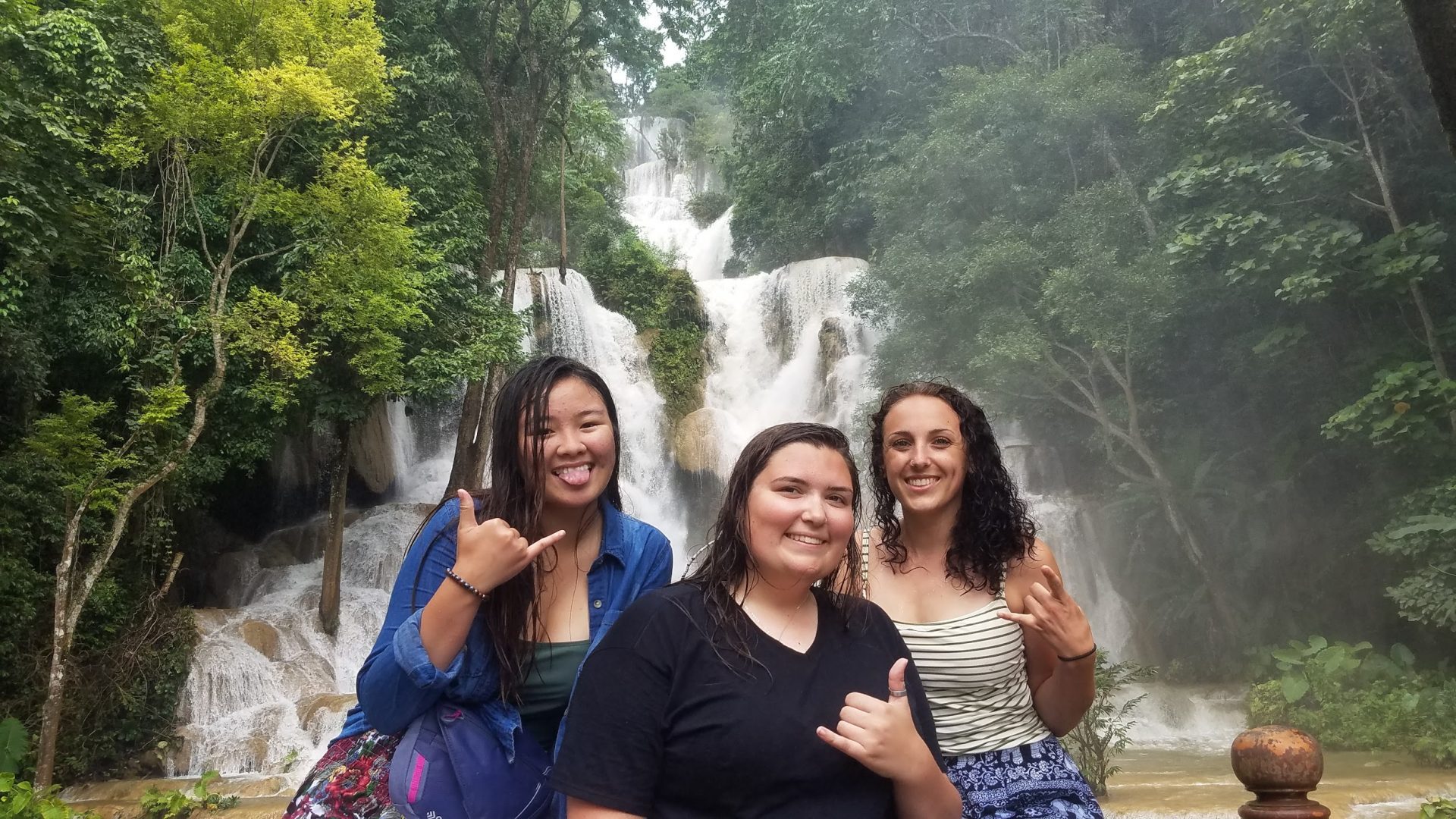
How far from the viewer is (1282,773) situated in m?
1.65

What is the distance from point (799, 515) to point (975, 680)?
67 centimetres

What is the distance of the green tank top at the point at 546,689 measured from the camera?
5.55 feet

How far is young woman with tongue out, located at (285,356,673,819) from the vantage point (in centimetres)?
156

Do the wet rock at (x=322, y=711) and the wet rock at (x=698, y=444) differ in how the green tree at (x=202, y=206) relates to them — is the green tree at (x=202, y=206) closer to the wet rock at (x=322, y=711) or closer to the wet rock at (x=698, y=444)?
the wet rock at (x=322, y=711)

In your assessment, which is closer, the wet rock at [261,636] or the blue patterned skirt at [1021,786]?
the blue patterned skirt at [1021,786]

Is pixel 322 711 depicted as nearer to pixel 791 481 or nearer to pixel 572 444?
pixel 572 444

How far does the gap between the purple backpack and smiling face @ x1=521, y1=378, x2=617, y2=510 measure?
1.41 feet

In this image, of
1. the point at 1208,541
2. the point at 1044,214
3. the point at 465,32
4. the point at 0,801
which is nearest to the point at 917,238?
the point at 1044,214

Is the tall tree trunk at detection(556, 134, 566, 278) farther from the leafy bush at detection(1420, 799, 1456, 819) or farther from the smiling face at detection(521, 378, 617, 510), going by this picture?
the smiling face at detection(521, 378, 617, 510)

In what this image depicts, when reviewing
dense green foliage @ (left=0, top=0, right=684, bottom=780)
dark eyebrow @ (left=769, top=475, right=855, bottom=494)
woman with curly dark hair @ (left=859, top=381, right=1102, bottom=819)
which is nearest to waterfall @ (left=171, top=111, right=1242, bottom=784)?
dense green foliage @ (left=0, top=0, right=684, bottom=780)

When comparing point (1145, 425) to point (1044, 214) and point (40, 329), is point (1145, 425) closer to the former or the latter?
point (1044, 214)

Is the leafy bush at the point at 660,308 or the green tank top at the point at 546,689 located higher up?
the leafy bush at the point at 660,308

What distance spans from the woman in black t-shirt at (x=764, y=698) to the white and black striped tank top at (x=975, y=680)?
40 cm

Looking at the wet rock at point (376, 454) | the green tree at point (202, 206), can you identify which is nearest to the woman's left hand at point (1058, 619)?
the green tree at point (202, 206)
